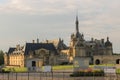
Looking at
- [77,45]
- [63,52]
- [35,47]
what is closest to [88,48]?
[77,45]

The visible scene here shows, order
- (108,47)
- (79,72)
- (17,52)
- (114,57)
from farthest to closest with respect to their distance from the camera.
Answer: (108,47) < (17,52) < (114,57) < (79,72)

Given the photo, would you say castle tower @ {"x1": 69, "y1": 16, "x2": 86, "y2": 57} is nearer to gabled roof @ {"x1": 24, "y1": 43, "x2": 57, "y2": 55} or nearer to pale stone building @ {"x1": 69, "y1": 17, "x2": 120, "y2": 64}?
pale stone building @ {"x1": 69, "y1": 17, "x2": 120, "y2": 64}

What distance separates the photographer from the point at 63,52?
141 m

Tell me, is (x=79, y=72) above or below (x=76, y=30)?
below

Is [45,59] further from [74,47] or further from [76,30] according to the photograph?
[76,30]

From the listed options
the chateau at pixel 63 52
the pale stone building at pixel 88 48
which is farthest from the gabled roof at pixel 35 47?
the pale stone building at pixel 88 48

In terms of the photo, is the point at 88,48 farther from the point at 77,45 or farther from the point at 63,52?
the point at 63,52

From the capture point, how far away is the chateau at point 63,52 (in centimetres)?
12288

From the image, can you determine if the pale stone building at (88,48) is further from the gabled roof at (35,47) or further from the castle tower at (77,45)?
the gabled roof at (35,47)

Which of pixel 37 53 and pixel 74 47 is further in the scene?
pixel 74 47

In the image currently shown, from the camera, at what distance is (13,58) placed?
138 m

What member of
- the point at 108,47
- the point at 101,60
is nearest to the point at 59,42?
the point at 108,47

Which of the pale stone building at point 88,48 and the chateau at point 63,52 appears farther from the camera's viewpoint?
the pale stone building at point 88,48

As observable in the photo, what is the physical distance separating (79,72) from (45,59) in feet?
261
